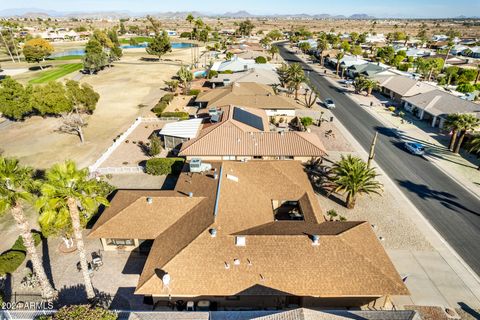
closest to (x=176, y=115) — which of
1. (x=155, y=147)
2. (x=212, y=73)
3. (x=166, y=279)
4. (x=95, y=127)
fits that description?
(x=95, y=127)

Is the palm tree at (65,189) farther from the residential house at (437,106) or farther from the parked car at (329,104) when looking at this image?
the residential house at (437,106)

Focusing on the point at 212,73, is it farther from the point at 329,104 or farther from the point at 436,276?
the point at 436,276

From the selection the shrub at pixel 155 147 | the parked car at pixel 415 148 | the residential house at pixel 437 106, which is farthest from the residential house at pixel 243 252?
the residential house at pixel 437 106

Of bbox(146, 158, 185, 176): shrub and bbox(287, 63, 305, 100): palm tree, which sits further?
bbox(287, 63, 305, 100): palm tree

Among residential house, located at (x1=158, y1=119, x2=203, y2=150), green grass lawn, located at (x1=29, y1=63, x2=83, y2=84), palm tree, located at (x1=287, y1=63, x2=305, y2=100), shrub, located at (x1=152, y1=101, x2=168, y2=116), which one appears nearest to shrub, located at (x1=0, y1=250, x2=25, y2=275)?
residential house, located at (x1=158, y1=119, x2=203, y2=150)

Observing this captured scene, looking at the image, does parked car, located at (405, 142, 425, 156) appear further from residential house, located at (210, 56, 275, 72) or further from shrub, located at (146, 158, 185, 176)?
residential house, located at (210, 56, 275, 72)

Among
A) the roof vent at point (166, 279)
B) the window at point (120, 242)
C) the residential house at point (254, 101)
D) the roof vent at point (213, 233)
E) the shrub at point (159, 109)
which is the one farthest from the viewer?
the shrub at point (159, 109)
